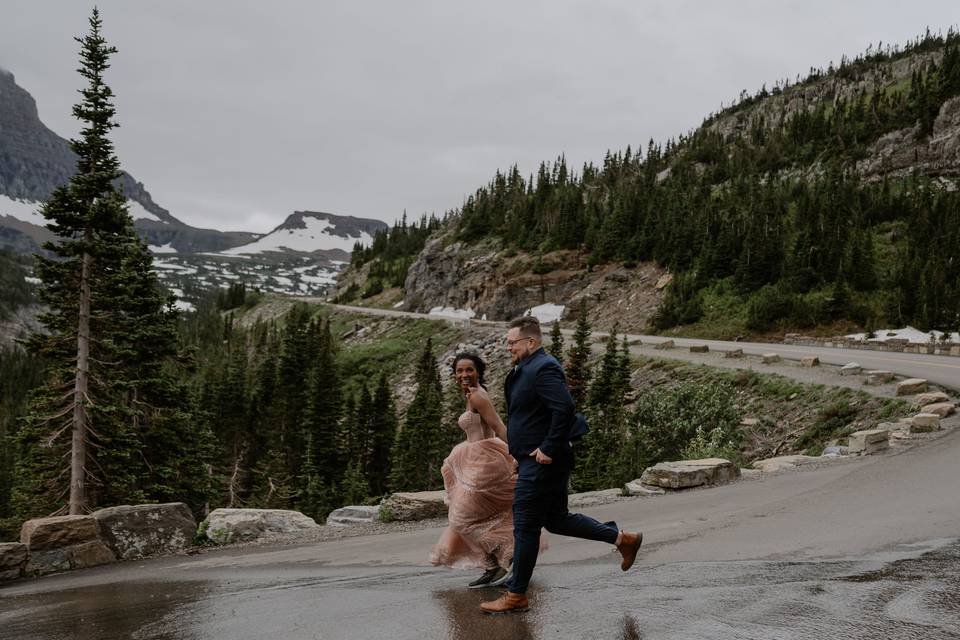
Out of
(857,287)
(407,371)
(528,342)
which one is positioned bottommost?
(407,371)

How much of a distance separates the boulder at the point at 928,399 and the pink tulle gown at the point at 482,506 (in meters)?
14.5

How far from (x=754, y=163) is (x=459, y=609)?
335 ft

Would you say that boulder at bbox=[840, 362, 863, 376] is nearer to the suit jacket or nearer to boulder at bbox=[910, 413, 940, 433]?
boulder at bbox=[910, 413, 940, 433]

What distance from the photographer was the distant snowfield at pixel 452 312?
2987 inches

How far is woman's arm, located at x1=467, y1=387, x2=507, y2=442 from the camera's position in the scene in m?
5.27

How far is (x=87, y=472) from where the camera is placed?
623 inches

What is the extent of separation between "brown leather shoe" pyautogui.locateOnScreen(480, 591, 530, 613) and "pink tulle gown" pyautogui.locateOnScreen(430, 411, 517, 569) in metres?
0.84

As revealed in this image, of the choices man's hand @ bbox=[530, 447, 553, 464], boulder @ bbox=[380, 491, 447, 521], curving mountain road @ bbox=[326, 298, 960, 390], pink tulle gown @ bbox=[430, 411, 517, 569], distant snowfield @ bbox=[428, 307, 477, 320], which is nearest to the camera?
man's hand @ bbox=[530, 447, 553, 464]

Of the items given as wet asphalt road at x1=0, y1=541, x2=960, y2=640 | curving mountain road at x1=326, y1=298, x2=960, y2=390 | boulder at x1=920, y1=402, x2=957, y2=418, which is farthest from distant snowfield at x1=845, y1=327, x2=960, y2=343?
wet asphalt road at x1=0, y1=541, x2=960, y2=640

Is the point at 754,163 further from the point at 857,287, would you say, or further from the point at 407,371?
the point at 407,371

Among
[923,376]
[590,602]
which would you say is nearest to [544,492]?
[590,602]

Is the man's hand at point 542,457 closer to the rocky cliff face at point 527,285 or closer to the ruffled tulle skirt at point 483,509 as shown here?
the ruffled tulle skirt at point 483,509

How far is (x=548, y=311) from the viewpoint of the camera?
2509 inches

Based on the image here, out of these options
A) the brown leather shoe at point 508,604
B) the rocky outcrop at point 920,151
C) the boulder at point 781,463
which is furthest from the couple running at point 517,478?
the rocky outcrop at point 920,151
